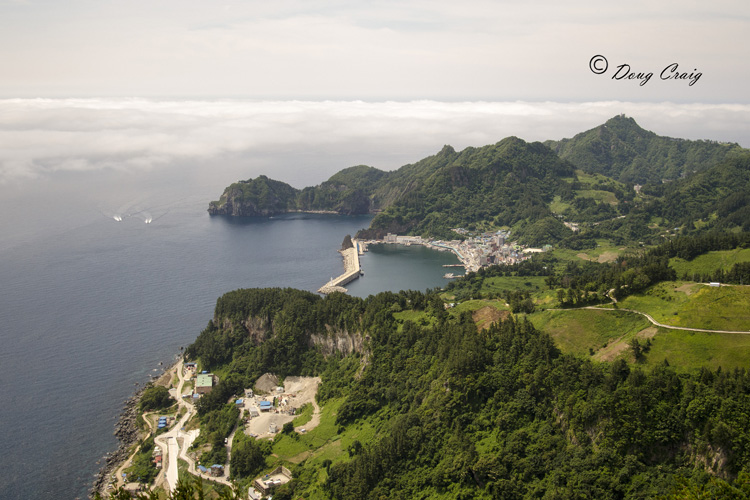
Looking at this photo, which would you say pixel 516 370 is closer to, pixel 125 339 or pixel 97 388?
pixel 97 388

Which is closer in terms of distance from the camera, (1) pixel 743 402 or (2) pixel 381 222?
(1) pixel 743 402

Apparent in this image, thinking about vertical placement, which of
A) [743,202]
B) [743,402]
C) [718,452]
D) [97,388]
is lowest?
[97,388]

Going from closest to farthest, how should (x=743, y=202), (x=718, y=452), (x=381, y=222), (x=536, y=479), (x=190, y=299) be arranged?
(x=718, y=452) < (x=536, y=479) < (x=190, y=299) < (x=743, y=202) < (x=381, y=222)

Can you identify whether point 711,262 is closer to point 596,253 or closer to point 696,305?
point 696,305

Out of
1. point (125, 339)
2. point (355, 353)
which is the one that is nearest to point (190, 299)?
point (125, 339)

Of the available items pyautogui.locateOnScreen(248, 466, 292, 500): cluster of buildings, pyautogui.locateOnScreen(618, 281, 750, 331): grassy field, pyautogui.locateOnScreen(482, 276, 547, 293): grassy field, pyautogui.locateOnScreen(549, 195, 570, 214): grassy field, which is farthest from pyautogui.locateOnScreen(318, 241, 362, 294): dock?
pyautogui.locateOnScreen(618, 281, 750, 331): grassy field

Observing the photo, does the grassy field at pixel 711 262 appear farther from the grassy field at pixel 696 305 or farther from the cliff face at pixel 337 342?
the cliff face at pixel 337 342
